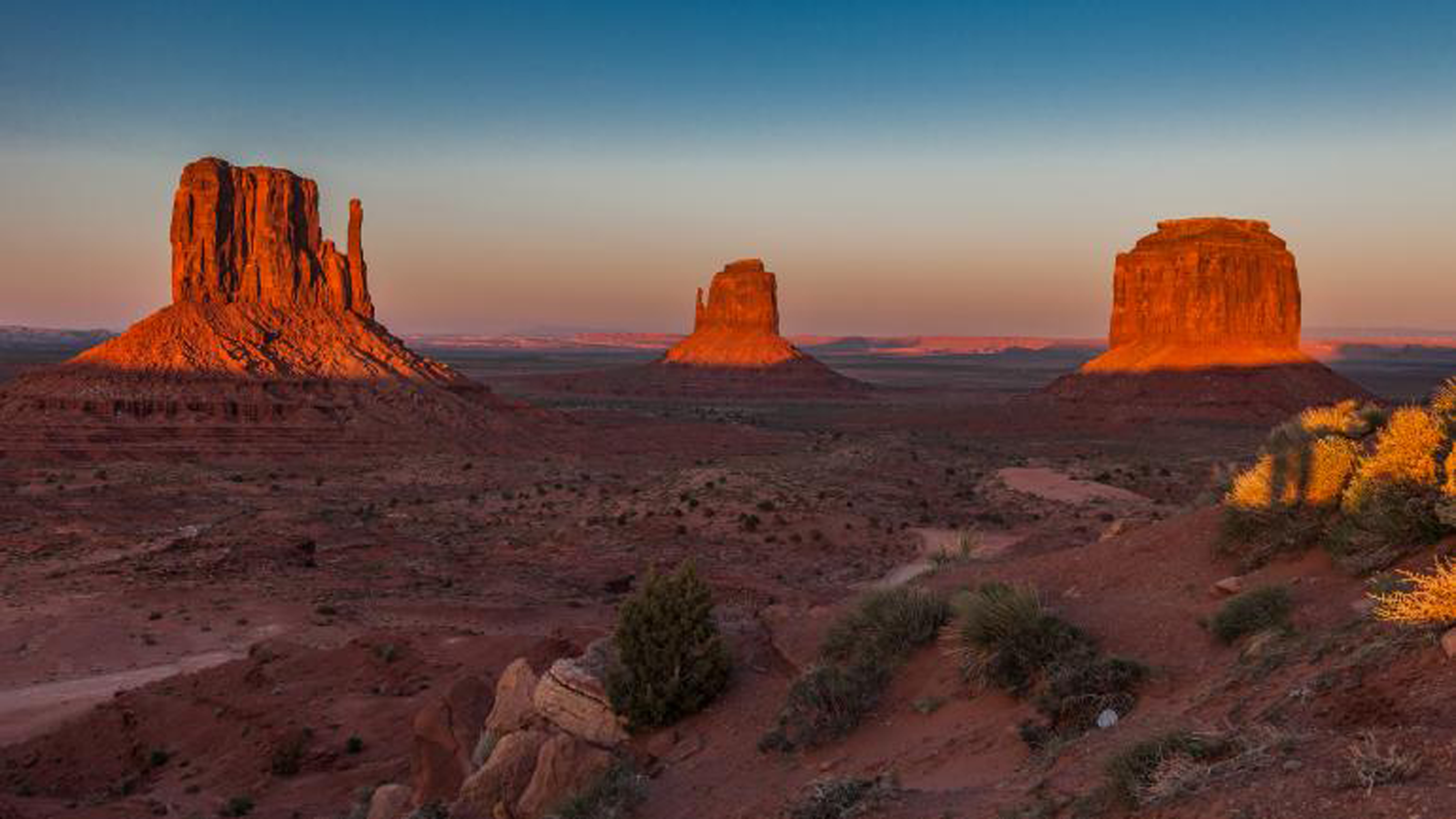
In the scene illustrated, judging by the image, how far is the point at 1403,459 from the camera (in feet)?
27.3

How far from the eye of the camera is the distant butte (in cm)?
7250

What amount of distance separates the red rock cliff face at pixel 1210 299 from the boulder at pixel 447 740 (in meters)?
75.6

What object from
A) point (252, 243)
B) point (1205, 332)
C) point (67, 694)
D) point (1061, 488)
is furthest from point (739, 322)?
point (67, 694)

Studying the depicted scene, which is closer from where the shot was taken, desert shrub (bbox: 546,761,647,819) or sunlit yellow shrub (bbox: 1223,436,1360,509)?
desert shrub (bbox: 546,761,647,819)

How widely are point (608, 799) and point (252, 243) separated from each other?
201 ft

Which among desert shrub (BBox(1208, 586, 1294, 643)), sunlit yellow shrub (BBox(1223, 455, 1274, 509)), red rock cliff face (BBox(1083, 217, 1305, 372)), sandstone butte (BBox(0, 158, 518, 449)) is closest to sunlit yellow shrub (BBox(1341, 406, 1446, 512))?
sunlit yellow shrub (BBox(1223, 455, 1274, 509))

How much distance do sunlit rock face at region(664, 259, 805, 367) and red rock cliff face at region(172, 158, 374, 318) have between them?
63.1 m

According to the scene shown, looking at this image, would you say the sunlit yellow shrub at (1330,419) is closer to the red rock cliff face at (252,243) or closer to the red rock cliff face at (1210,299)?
the red rock cliff face at (252,243)

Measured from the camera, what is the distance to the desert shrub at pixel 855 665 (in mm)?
8555

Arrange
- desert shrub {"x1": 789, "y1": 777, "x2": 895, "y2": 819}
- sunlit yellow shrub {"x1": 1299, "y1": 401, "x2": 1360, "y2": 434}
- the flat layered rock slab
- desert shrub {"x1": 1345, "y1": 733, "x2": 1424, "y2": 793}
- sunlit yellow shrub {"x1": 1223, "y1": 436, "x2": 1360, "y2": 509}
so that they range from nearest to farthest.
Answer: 1. desert shrub {"x1": 1345, "y1": 733, "x2": 1424, "y2": 793}
2. desert shrub {"x1": 789, "y1": 777, "x2": 895, "y2": 819}
3. sunlit yellow shrub {"x1": 1223, "y1": 436, "x2": 1360, "y2": 509}
4. sunlit yellow shrub {"x1": 1299, "y1": 401, "x2": 1360, "y2": 434}
5. the flat layered rock slab

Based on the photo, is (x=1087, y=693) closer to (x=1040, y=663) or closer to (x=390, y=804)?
(x=1040, y=663)

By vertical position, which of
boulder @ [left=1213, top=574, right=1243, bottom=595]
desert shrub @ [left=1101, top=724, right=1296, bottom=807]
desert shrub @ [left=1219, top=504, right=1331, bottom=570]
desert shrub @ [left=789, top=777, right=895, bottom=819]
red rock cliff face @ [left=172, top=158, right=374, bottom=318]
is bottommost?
desert shrub @ [left=789, top=777, right=895, bottom=819]

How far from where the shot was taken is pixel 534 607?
73.2ft

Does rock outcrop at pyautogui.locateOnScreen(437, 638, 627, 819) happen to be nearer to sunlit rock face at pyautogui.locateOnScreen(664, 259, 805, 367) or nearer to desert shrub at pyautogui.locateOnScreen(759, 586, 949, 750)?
desert shrub at pyautogui.locateOnScreen(759, 586, 949, 750)
